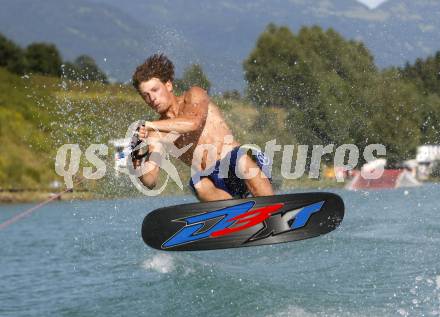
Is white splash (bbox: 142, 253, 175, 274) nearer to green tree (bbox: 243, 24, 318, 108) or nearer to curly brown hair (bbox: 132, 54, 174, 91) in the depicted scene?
curly brown hair (bbox: 132, 54, 174, 91)

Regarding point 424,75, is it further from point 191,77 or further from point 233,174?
point 233,174

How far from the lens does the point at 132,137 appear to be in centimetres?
574

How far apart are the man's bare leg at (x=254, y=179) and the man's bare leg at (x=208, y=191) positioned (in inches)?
9.0

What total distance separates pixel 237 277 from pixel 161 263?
1355 millimetres

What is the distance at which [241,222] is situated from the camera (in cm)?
603

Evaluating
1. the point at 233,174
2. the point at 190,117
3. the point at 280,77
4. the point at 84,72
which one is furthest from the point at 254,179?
the point at 280,77

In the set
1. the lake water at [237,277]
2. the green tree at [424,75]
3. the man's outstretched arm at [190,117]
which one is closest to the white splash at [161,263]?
the lake water at [237,277]

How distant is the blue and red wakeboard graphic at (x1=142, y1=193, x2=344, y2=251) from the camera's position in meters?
Result: 6.00

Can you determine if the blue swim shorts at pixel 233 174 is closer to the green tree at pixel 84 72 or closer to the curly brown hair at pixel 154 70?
the curly brown hair at pixel 154 70

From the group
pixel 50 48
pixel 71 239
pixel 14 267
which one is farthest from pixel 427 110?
pixel 50 48

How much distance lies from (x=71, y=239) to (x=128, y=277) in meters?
5.07

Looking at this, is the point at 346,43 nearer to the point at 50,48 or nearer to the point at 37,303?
the point at 37,303

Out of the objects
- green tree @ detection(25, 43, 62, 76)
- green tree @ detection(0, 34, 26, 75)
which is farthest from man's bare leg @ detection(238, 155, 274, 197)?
green tree @ detection(25, 43, 62, 76)

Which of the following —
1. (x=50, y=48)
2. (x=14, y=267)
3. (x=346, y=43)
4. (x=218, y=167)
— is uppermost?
(x=50, y=48)
